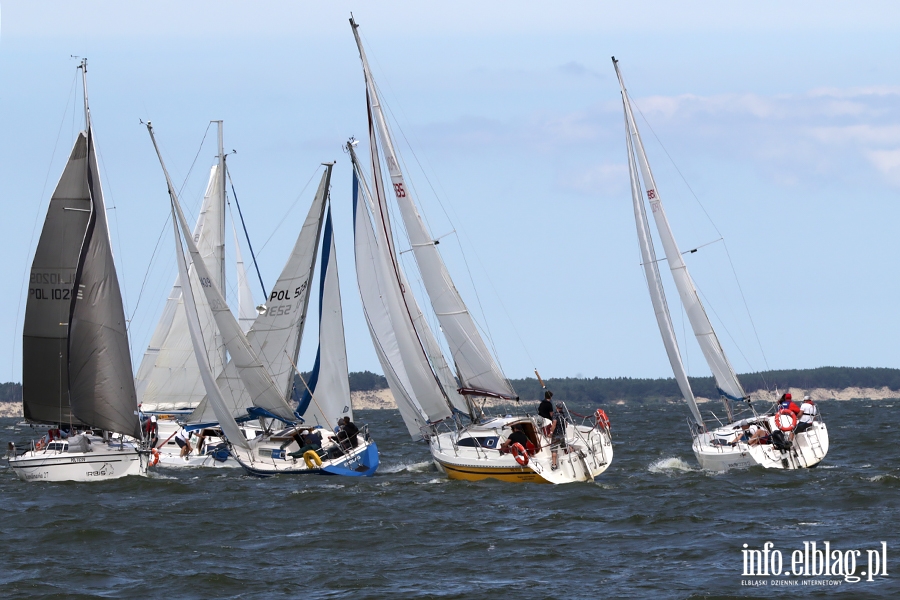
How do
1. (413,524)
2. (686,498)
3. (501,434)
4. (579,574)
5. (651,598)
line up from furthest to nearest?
(501,434), (686,498), (413,524), (579,574), (651,598)

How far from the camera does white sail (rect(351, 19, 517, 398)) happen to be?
29.2 meters

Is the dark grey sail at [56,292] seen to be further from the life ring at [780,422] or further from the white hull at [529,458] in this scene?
the life ring at [780,422]

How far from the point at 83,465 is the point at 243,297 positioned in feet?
45.4

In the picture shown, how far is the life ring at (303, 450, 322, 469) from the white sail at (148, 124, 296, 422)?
2301 millimetres

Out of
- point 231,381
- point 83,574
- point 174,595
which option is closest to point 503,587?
point 174,595

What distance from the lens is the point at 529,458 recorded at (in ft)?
88.1

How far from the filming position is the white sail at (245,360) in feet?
103

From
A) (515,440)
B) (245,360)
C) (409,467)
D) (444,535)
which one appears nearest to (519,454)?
(515,440)

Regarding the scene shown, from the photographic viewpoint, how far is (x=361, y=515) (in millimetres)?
23531

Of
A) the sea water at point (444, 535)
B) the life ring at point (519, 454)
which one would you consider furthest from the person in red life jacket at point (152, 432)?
the life ring at point (519, 454)

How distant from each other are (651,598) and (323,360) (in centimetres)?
1861

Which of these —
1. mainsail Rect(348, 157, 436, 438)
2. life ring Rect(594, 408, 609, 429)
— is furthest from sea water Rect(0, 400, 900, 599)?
mainsail Rect(348, 157, 436, 438)

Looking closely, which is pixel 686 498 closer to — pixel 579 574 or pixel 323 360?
pixel 579 574

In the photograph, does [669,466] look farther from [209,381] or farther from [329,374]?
[209,381]
